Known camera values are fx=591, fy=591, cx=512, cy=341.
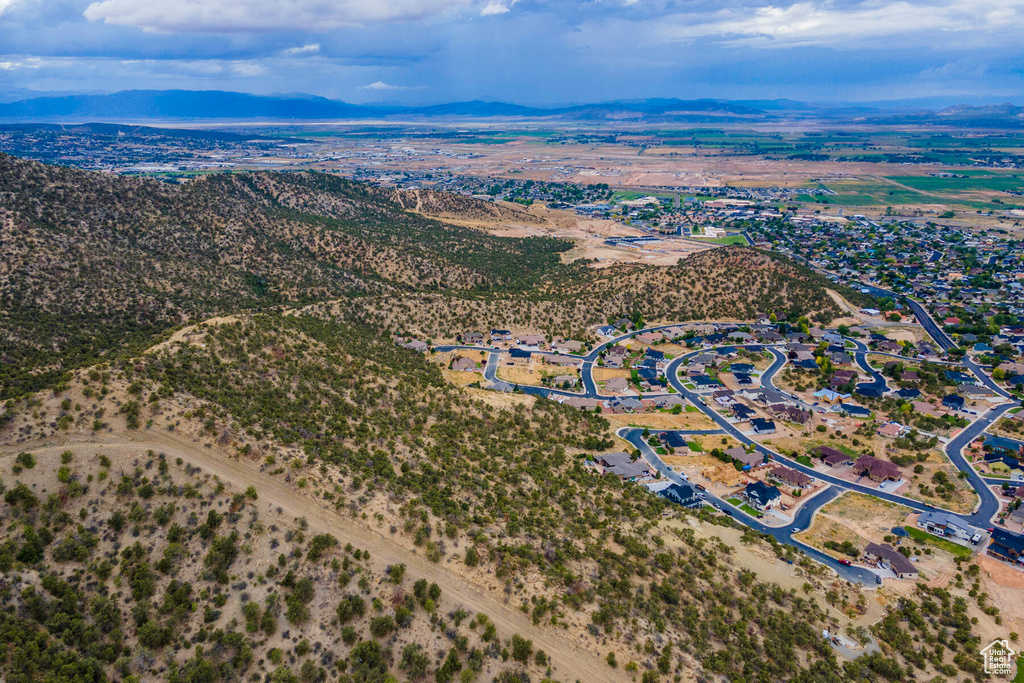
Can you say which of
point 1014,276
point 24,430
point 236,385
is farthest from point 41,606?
point 1014,276

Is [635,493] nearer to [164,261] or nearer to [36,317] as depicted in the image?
[36,317]

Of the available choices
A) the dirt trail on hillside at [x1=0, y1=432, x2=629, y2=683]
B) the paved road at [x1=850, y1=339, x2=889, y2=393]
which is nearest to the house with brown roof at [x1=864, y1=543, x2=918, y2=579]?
the dirt trail on hillside at [x1=0, y1=432, x2=629, y2=683]

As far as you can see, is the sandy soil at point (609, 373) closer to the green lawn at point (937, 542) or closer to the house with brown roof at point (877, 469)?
the house with brown roof at point (877, 469)

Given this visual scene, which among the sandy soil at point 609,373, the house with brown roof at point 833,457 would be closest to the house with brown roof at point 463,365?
the sandy soil at point 609,373

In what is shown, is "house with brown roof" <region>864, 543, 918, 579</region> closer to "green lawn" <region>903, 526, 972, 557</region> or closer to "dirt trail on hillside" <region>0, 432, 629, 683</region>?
"green lawn" <region>903, 526, 972, 557</region>

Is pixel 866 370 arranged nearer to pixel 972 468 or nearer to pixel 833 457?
pixel 972 468
